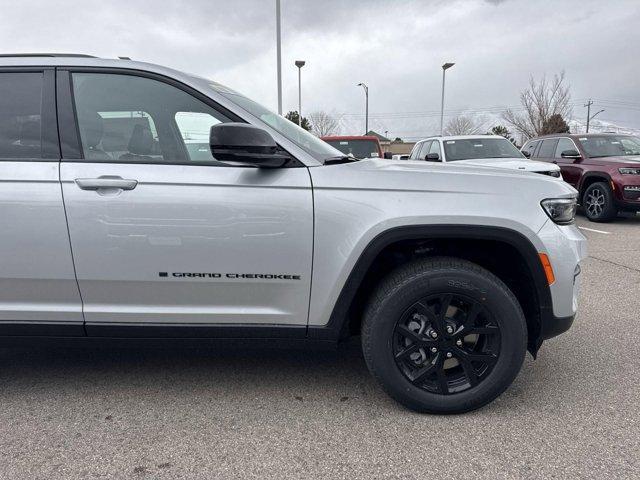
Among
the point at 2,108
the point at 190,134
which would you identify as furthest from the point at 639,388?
the point at 2,108

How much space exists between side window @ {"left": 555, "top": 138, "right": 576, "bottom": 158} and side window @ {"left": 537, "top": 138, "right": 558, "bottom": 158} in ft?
0.53

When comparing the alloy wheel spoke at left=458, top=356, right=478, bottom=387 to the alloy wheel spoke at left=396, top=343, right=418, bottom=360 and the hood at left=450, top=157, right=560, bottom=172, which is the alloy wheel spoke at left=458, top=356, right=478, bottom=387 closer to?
the alloy wheel spoke at left=396, top=343, right=418, bottom=360

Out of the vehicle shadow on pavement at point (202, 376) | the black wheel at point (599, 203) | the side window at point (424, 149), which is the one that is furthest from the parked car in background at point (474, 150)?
the vehicle shadow on pavement at point (202, 376)

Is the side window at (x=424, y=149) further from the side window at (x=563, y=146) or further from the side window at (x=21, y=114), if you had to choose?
the side window at (x=21, y=114)

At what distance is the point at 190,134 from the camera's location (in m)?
2.55

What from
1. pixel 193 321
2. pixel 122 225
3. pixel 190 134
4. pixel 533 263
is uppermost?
pixel 190 134

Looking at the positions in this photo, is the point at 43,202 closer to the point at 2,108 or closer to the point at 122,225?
Result: the point at 122,225

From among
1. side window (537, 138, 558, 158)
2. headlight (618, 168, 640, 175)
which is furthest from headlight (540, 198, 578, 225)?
side window (537, 138, 558, 158)

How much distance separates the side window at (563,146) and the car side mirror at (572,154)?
0.33m

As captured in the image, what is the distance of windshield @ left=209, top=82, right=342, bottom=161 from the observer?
256cm

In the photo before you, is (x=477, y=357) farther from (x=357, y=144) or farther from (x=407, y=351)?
(x=357, y=144)

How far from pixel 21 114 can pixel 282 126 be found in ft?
4.48

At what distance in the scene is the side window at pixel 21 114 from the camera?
8.08ft

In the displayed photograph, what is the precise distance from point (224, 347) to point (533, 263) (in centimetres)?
164
